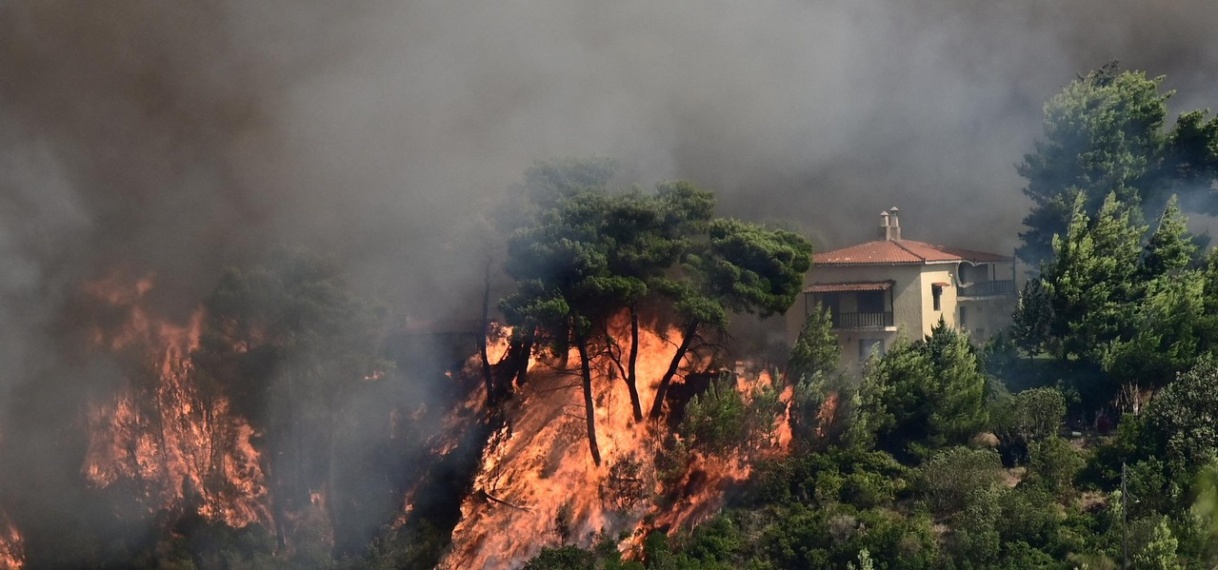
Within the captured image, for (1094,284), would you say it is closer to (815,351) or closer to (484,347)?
(815,351)

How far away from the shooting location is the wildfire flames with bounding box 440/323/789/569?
18.1 m

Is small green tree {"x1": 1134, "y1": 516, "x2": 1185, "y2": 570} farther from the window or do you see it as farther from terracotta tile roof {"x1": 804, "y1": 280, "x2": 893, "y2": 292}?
terracotta tile roof {"x1": 804, "y1": 280, "x2": 893, "y2": 292}

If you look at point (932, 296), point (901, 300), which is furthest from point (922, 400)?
point (932, 296)

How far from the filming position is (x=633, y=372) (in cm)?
1869

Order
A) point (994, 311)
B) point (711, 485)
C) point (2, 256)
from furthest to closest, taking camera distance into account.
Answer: point (994, 311), point (711, 485), point (2, 256)

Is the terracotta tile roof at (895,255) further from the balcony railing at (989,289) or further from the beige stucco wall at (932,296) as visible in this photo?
the balcony railing at (989,289)

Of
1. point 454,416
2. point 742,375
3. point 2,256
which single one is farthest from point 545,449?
point 2,256

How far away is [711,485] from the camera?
18.7 metres

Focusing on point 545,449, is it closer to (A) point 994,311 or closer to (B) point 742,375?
(B) point 742,375

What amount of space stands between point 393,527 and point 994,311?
903cm

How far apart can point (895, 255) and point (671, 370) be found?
404 centimetres

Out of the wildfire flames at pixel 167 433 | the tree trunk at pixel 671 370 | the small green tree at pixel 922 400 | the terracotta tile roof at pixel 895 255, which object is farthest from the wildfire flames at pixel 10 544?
the terracotta tile roof at pixel 895 255

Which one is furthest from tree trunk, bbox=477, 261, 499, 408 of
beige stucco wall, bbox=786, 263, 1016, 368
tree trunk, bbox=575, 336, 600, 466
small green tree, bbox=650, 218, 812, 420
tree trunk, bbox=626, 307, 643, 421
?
beige stucco wall, bbox=786, 263, 1016, 368

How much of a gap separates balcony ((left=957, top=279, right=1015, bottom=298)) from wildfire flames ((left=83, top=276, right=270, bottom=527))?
382 inches
